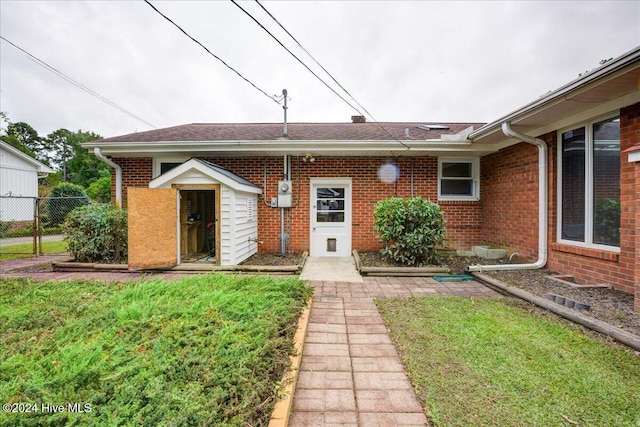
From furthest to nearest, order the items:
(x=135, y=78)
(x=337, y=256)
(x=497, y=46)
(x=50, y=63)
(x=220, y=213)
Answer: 1. (x=135, y=78)
2. (x=497, y=46)
3. (x=337, y=256)
4. (x=50, y=63)
5. (x=220, y=213)

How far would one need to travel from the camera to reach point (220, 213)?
19.7ft

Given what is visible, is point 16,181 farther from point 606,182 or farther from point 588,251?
point 606,182

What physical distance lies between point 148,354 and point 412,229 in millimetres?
5202

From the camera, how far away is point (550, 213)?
17.3 ft

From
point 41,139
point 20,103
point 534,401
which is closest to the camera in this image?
point 534,401

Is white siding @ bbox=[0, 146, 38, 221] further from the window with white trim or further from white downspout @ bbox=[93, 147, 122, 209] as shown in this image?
the window with white trim

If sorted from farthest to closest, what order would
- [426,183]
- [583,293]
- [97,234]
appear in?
[426,183] → [97,234] → [583,293]

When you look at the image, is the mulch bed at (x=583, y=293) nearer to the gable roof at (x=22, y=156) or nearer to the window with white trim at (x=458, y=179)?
the window with white trim at (x=458, y=179)

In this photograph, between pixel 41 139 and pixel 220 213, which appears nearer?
pixel 220 213

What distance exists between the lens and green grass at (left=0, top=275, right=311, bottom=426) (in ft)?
5.34

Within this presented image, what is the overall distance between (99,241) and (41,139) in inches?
2142

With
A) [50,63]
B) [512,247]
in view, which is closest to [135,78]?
[50,63]

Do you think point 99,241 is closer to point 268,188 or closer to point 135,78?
point 268,188

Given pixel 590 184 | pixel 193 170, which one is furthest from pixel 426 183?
pixel 193 170
